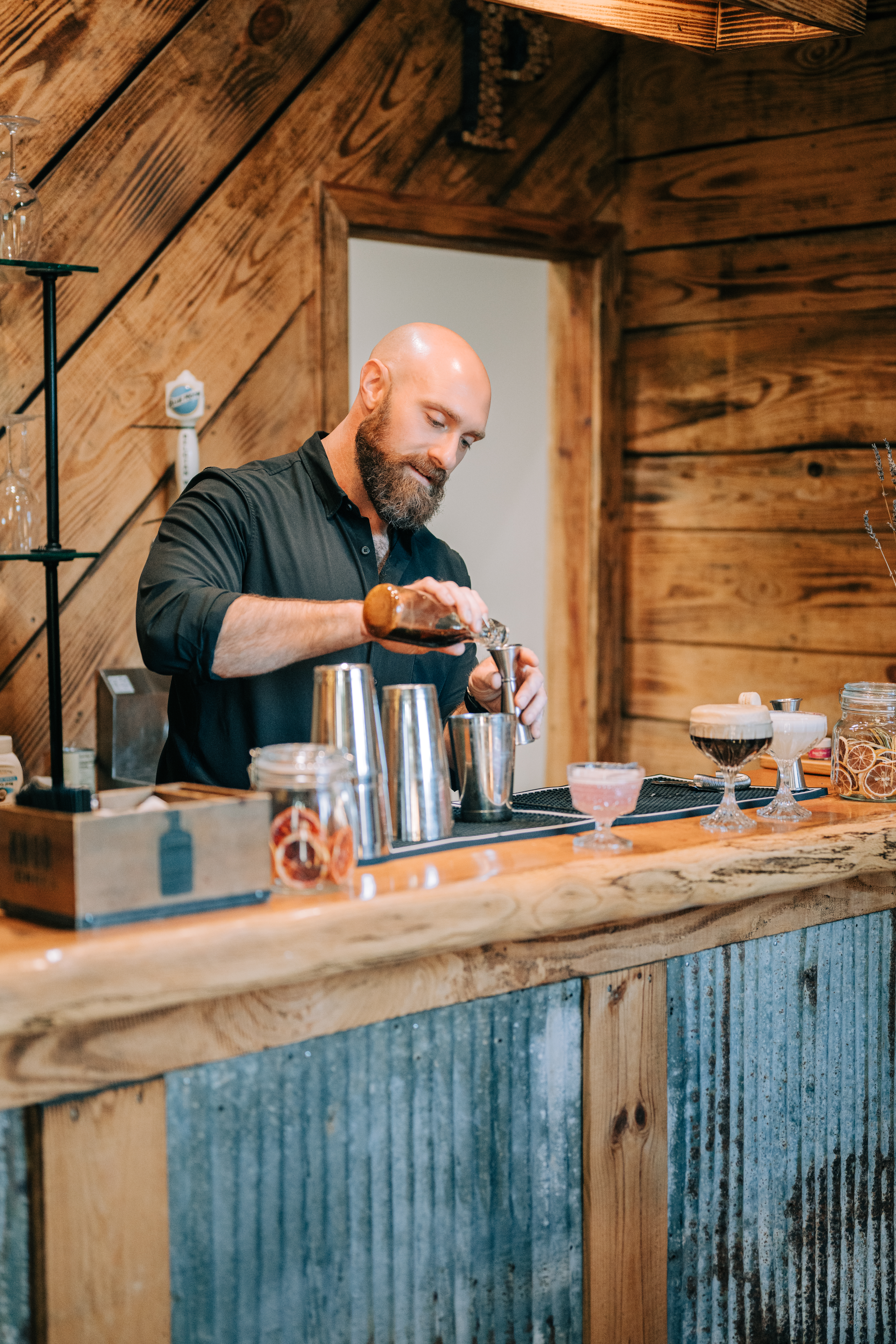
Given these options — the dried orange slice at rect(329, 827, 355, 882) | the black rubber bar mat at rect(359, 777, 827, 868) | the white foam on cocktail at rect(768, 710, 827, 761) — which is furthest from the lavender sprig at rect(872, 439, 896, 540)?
the dried orange slice at rect(329, 827, 355, 882)

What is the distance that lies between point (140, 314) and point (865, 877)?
1.80 metres

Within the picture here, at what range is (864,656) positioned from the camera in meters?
3.25

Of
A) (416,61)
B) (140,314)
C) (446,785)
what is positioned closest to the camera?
(446,785)

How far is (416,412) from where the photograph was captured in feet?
7.52

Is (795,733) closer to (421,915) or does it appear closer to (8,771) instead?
(421,915)

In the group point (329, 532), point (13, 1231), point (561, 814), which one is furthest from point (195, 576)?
point (13, 1231)

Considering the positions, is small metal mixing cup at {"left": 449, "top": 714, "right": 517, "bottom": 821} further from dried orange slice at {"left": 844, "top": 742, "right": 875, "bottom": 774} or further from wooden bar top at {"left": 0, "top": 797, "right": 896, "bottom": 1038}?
dried orange slice at {"left": 844, "top": 742, "right": 875, "bottom": 774}

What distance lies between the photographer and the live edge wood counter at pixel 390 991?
125cm

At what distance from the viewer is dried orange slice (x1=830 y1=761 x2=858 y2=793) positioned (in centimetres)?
211

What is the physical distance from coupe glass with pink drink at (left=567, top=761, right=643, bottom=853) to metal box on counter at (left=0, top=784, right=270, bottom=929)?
44 cm

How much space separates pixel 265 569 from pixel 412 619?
64 centimetres

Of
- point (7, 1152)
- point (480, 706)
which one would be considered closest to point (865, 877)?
point (480, 706)

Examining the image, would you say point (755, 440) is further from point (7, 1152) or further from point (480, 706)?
point (7, 1152)

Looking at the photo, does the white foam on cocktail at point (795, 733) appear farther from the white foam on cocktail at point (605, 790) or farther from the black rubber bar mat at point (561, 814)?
the white foam on cocktail at point (605, 790)
